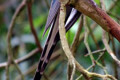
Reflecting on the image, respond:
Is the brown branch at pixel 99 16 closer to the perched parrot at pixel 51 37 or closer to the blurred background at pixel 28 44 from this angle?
the perched parrot at pixel 51 37

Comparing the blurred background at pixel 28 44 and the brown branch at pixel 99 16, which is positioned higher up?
the brown branch at pixel 99 16

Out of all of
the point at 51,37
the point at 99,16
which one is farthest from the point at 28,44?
the point at 99,16

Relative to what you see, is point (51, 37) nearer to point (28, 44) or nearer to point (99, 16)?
point (99, 16)

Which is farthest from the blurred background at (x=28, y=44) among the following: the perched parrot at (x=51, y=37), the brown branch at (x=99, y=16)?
the brown branch at (x=99, y=16)

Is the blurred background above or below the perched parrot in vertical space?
below

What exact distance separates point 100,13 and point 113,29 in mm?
59

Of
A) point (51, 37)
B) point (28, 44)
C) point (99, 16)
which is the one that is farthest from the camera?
point (28, 44)

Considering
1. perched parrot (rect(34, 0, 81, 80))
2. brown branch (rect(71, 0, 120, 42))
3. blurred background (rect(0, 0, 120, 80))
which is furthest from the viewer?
blurred background (rect(0, 0, 120, 80))

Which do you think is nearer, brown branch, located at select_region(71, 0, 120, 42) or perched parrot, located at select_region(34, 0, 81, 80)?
brown branch, located at select_region(71, 0, 120, 42)

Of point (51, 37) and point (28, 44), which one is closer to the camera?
point (51, 37)

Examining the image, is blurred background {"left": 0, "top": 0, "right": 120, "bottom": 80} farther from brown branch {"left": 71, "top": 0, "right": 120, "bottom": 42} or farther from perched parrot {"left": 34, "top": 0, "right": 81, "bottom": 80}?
brown branch {"left": 71, "top": 0, "right": 120, "bottom": 42}

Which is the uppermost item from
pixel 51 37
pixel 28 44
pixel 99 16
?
pixel 99 16

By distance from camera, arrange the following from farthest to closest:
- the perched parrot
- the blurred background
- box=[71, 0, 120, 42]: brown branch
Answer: the blurred background, the perched parrot, box=[71, 0, 120, 42]: brown branch

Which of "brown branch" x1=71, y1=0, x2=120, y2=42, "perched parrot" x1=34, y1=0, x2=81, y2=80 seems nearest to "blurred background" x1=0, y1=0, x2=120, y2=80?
"perched parrot" x1=34, y1=0, x2=81, y2=80
